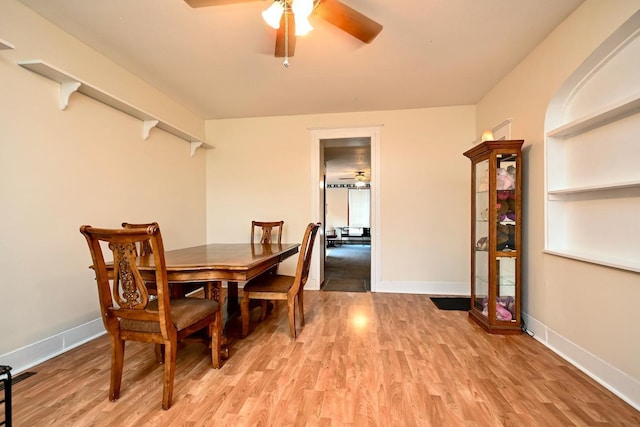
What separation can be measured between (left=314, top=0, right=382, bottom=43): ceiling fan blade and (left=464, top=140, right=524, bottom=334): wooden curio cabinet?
55.2 inches

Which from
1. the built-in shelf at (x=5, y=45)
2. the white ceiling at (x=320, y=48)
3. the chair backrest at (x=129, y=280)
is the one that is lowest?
the chair backrest at (x=129, y=280)

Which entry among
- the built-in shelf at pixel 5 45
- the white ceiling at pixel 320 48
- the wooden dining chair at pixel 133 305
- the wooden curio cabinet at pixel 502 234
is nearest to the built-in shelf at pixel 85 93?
the built-in shelf at pixel 5 45

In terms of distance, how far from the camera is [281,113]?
154 inches

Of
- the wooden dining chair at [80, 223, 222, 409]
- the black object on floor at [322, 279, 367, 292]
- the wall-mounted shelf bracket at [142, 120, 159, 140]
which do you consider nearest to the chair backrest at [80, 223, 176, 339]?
the wooden dining chair at [80, 223, 222, 409]

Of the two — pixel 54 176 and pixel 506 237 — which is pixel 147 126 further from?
pixel 506 237

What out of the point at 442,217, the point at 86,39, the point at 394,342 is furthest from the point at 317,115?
the point at 394,342

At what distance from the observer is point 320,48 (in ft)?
7.75

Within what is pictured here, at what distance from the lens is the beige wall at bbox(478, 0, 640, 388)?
161cm

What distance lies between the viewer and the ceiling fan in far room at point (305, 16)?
1.58 metres

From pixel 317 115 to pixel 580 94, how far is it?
2.77 meters

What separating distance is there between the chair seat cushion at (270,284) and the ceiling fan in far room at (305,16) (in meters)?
1.86

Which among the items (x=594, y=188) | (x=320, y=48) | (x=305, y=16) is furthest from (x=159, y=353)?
(x=594, y=188)

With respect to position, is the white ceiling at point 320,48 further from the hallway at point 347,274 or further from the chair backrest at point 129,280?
the hallway at point 347,274

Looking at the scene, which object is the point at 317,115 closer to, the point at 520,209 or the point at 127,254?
the point at 520,209
